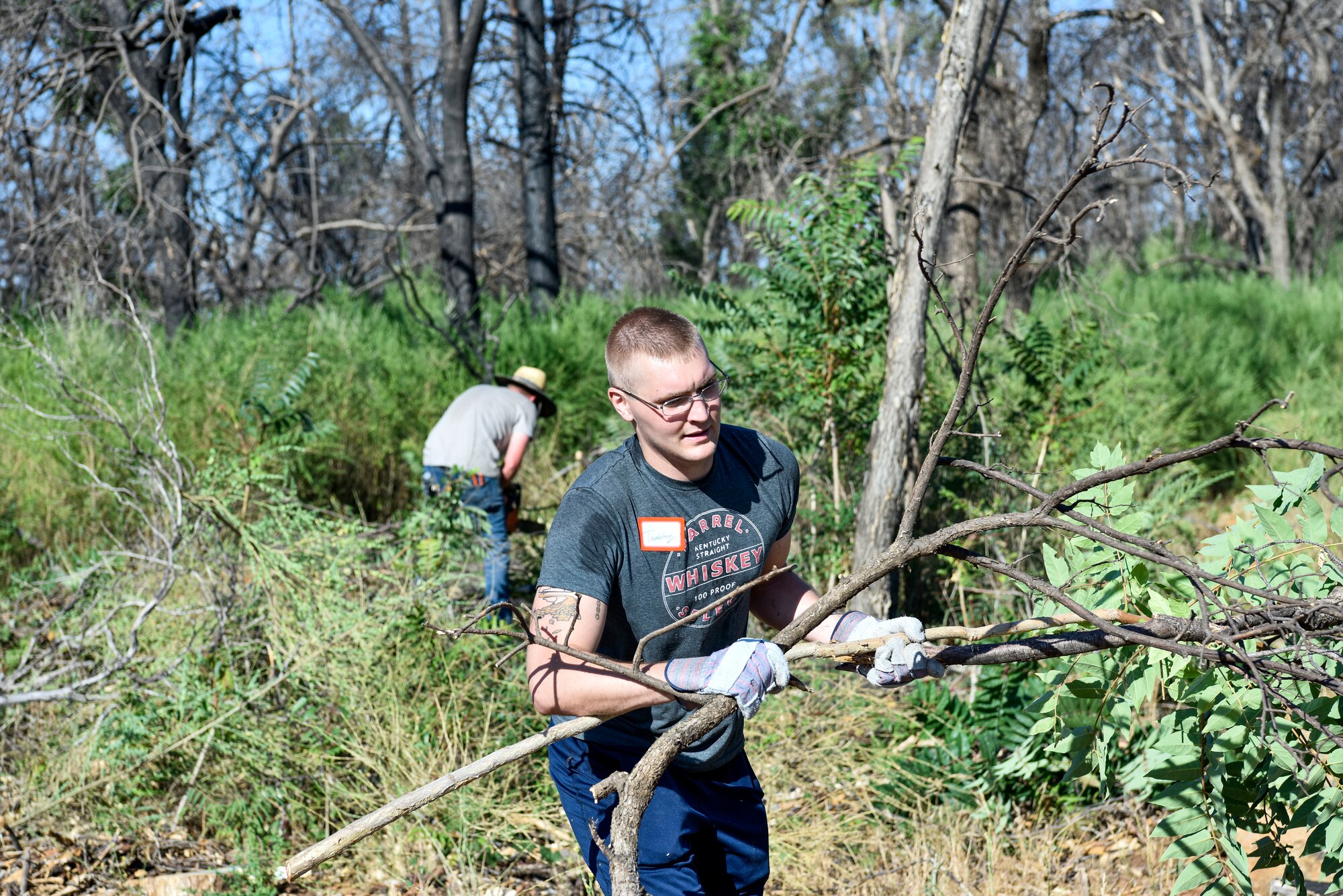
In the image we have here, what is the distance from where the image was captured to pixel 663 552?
2.23m

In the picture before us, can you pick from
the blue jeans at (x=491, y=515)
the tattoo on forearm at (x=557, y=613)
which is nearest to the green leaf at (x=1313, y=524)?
the tattoo on forearm at (x=557, y=613)

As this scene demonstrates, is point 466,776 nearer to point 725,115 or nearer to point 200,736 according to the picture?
point 200,736

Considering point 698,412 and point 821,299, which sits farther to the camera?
point 821,299

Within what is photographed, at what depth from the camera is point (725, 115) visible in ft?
46.8

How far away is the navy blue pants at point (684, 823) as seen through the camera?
232 centimetres

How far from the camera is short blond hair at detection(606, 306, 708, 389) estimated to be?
7.29 feet

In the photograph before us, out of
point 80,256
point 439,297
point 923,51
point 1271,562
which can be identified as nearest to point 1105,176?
point 923,51

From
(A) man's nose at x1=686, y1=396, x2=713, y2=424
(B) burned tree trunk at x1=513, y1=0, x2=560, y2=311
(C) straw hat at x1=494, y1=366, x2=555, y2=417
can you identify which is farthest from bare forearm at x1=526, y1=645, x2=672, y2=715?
(B) burned tree trunk at x1=513, y1=0, x2=560, y2=311

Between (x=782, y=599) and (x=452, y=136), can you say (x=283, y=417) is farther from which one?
(x=452, y=136)

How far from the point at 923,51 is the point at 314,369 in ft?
52.4

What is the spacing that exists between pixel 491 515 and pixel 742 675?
408 cm

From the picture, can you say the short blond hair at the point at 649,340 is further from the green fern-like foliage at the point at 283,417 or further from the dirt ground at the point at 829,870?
the green fern-like foliage at the point at 283,417

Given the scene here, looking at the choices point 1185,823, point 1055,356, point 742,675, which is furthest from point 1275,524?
point 1055,356

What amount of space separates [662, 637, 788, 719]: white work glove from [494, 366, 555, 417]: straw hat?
4.26m
